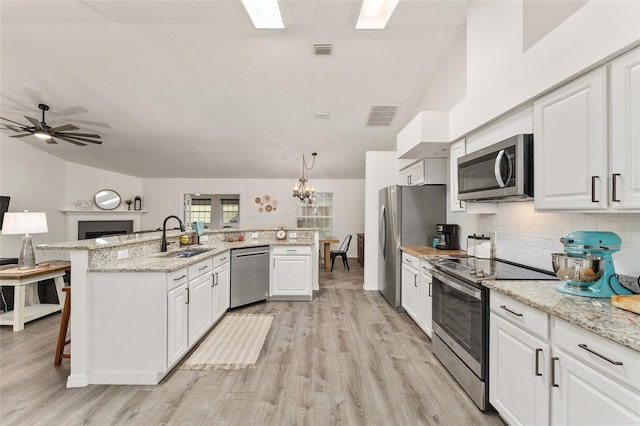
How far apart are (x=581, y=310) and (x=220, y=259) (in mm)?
3314

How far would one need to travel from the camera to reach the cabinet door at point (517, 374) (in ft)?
4.58

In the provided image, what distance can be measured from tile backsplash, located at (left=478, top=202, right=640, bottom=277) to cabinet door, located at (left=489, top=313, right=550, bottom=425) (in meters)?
0.73

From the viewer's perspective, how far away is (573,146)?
59.5 inches

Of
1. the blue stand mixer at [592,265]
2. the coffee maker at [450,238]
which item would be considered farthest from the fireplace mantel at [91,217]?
the blue stand mixer at [592,265]

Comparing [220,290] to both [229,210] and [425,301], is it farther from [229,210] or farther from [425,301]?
[229,210]

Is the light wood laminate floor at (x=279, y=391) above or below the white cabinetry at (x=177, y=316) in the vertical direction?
below

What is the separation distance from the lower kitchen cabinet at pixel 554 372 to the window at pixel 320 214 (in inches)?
275

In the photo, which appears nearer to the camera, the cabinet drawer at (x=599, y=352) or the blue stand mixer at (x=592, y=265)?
the cabinet drawer at (x=599, y=352)

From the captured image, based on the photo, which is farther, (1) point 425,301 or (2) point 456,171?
(1) point 425,301

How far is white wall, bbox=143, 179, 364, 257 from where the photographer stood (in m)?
8.42

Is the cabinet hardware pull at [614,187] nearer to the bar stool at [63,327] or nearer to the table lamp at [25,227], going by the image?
the bar stool at [63,327]

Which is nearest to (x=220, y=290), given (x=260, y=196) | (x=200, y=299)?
(x=200, y=299)

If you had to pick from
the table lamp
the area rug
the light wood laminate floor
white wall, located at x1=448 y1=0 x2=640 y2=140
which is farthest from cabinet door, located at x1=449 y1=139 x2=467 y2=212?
the table lamp

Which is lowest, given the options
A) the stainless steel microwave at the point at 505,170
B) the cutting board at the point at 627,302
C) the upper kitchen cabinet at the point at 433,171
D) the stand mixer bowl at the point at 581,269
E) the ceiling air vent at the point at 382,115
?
the cutting board at the point at 627,302
